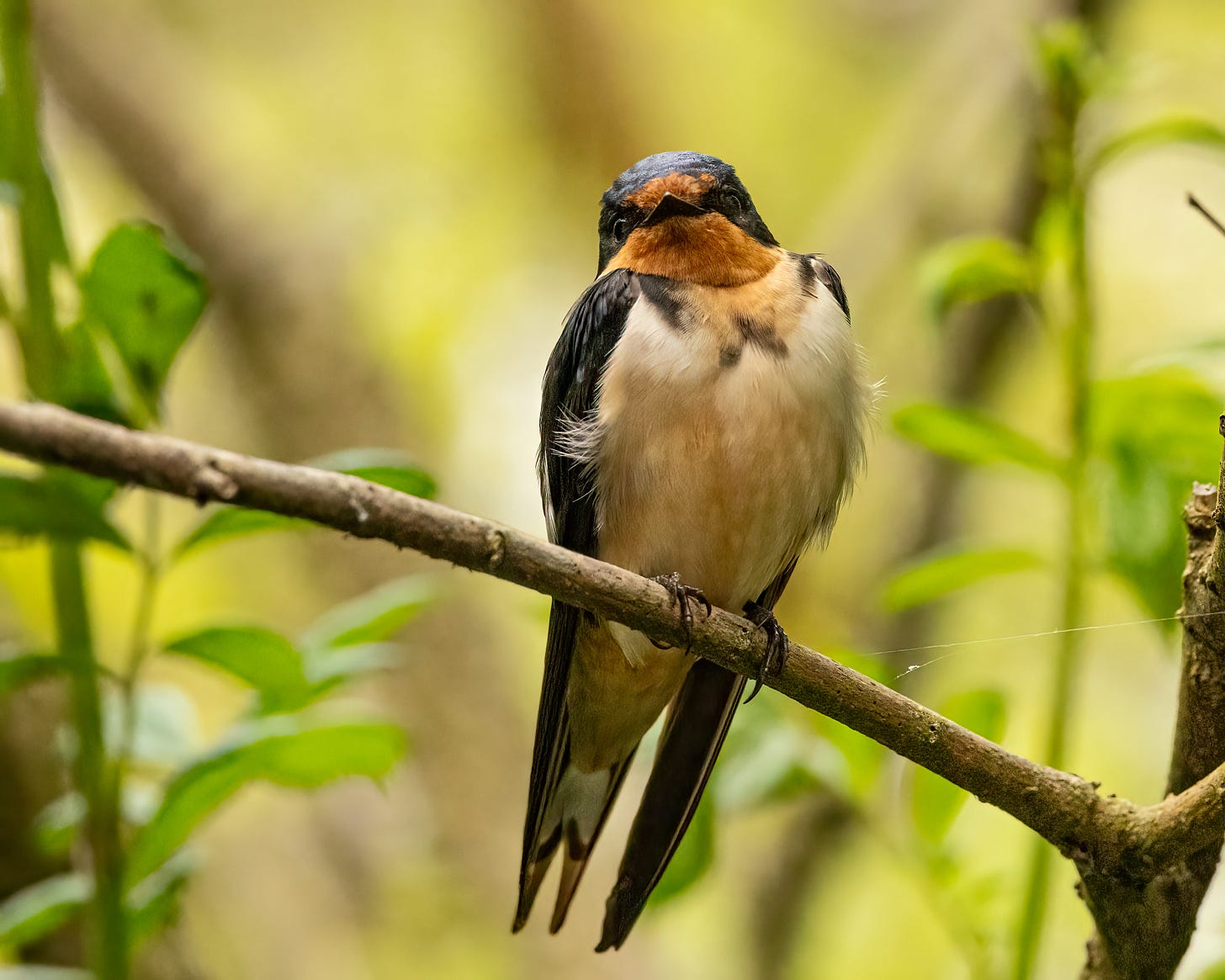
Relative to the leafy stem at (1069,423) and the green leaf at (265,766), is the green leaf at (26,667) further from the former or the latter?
the leafy stem at (1069,423)

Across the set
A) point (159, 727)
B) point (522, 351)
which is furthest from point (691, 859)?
point (522, 351)

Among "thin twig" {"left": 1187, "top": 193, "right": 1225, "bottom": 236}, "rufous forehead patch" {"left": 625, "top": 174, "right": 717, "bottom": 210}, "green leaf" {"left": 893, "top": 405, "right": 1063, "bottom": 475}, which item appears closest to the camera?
"thin twig" {"left": 1187, "top": 193, "right": 1225, "bottom": 236}

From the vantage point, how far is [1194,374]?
2.38 m

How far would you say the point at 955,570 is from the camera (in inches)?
94.7

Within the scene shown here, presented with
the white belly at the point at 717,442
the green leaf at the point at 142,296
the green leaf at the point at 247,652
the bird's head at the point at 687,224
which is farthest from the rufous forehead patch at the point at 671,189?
the green leaf at the point at 247,652

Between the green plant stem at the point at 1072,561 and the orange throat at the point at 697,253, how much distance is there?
71 centimetres

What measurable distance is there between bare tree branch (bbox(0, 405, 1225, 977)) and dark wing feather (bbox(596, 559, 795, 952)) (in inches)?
24.2

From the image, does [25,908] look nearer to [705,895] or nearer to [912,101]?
[705,895]

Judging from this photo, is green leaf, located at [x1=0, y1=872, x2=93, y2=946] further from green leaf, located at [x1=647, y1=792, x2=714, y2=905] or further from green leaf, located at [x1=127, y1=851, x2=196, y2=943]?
green leaf, located at [x1=647, y1=792, x2=714, y2=905]

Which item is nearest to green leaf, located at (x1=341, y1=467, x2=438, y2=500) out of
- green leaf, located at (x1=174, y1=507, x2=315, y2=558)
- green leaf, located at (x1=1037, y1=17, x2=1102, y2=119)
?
green leaf, located at (x1=174, y1=507, x2=315, y2=558)

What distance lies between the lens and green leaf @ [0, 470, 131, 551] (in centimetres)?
181

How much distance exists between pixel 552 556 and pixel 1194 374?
4.71 feet

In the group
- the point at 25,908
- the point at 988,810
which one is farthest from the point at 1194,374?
the point at 988,810

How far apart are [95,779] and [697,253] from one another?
161 centimetres
